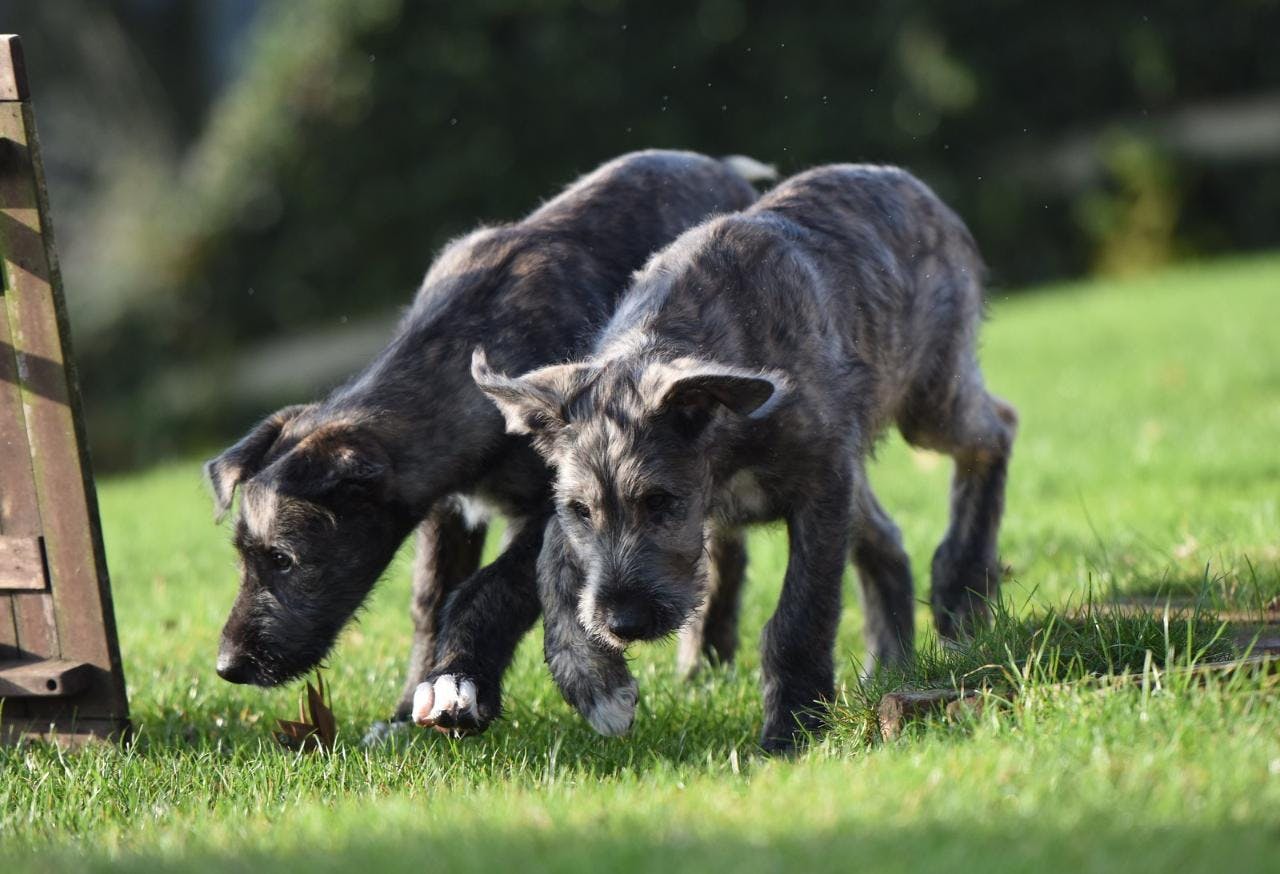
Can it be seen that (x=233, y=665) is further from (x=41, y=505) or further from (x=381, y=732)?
(x=41, y=505)

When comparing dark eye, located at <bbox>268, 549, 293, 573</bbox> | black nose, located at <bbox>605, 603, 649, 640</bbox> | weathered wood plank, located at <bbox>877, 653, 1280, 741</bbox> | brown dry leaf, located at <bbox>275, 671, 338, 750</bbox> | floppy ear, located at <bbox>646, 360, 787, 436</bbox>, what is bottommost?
brown dry leaf, located at <bbox>275, 671, 338, 750</bbox>

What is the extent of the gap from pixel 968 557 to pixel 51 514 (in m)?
3.80

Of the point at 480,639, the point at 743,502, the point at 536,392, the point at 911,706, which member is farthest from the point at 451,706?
the point at 911,706

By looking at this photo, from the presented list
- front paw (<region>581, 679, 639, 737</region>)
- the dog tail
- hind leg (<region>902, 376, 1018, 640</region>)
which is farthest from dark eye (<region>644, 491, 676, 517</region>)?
the dog tail

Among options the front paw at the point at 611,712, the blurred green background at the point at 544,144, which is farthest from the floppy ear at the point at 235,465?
the blurred green background at the point at 544,144

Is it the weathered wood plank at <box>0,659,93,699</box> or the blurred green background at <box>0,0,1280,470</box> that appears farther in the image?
the blurred green background at <box>0,0,1280,470</box>

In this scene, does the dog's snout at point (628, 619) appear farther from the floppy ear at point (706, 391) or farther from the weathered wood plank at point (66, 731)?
the weathered wood plank at point (66, 731)

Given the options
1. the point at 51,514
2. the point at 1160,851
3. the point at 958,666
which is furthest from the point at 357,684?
the point at 1160,851

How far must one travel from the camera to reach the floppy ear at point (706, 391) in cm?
500

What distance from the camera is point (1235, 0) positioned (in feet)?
71.3

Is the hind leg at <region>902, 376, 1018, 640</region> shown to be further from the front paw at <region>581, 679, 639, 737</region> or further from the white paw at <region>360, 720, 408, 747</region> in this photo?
the white paw at <region>360, 720, 408, 747</region>

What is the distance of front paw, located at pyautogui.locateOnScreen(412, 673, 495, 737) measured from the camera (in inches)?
213

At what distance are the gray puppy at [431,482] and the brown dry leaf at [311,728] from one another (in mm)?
196

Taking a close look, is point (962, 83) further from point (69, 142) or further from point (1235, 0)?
point (69, 142)
